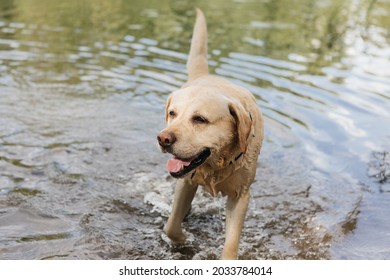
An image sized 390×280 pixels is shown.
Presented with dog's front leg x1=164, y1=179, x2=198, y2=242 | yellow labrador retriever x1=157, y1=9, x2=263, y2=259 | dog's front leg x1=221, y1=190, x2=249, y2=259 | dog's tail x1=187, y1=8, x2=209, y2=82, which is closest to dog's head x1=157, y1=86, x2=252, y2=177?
yellow labrador retriever x1=157, y1=9, x2=263, y2=259

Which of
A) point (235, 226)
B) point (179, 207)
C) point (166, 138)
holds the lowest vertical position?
point (179, 207)

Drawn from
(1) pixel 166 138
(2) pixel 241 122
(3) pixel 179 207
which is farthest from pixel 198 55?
(1) pixel 166 138

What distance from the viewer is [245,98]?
15.3ft

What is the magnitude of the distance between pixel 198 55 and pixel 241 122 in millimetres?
2144

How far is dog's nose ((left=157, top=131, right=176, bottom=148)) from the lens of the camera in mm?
3871

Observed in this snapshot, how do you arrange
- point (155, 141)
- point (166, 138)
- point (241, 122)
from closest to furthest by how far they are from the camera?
point (166, 138) < point (241, 122) < point (155, 141)

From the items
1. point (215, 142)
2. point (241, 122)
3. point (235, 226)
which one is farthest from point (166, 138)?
point (235, 226)

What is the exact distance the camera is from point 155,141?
7.81 meters

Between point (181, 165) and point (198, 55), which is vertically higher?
point (198, 55)

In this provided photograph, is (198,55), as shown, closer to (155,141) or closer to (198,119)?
(155,141)

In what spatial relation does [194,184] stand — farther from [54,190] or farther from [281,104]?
[281,104]

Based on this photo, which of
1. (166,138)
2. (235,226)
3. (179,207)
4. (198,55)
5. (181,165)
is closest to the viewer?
(166,138)

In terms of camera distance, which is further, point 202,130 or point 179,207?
point 179,207

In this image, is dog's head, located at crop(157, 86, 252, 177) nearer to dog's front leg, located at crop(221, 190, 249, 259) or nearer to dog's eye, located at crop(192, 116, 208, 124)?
dog's eye, located at crop(192, 116, 208, 124)
